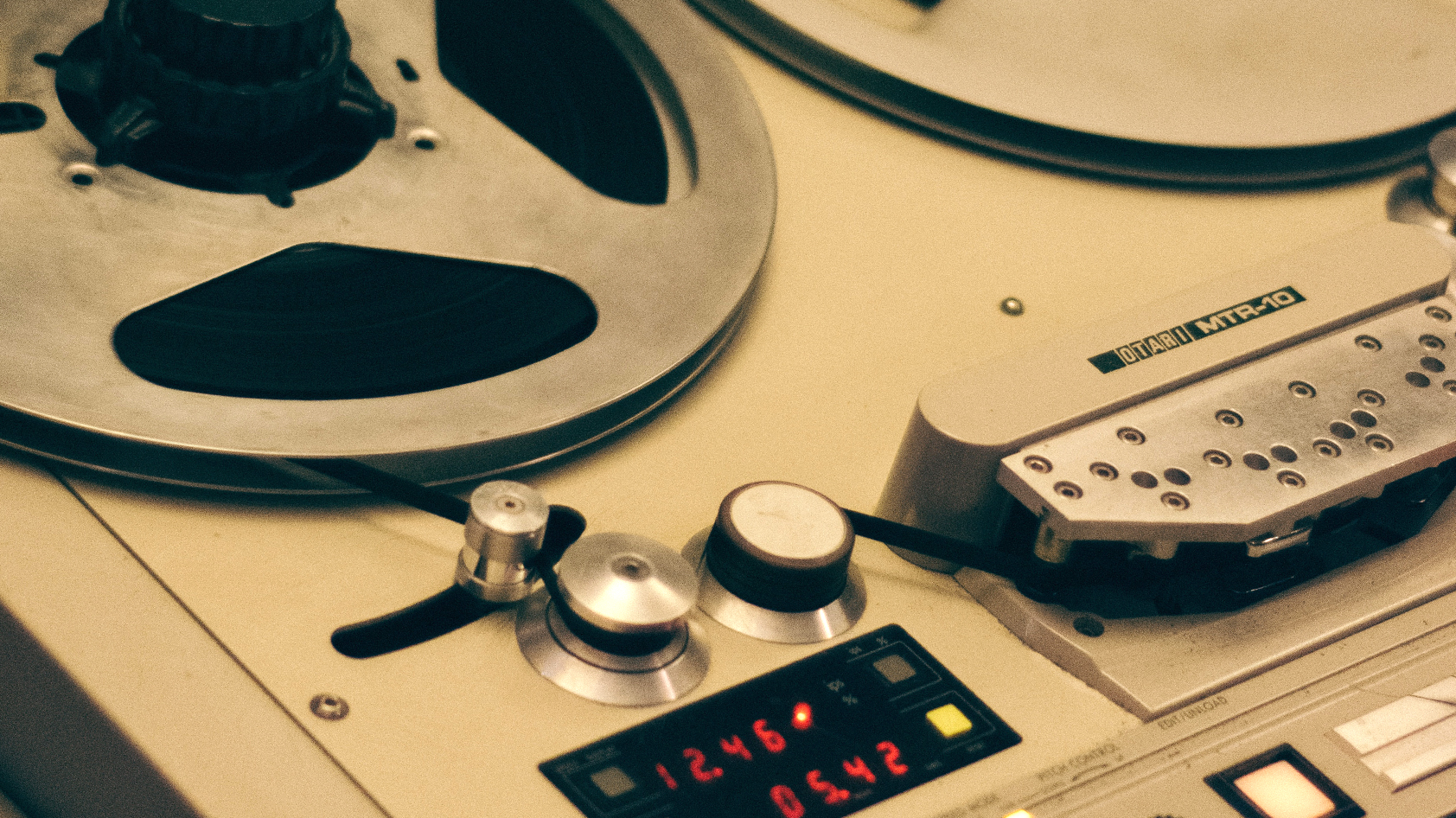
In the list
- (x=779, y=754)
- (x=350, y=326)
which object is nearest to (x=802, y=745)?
(x=779, y=754)

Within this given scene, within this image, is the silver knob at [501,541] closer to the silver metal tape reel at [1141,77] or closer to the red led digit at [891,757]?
the red led digit at [891,757]

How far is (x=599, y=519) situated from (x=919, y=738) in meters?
0.22

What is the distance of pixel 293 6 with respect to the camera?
84 cm

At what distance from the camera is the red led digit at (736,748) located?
69 centimetres

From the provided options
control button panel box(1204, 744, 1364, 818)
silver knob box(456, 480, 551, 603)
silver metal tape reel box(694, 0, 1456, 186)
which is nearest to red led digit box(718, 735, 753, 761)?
silver knob box(456, 480, 551, 603)

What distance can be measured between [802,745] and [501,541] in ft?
0.58

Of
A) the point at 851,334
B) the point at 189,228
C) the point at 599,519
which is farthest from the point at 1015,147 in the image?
the point at 189,228

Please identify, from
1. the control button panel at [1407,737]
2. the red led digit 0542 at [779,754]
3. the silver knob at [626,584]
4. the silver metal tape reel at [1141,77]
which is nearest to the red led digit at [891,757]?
the red led digit 0542 at [779,754]

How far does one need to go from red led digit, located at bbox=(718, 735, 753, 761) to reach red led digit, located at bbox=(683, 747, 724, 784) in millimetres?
11

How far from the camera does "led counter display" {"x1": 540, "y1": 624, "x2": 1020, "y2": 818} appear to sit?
26.4 inches

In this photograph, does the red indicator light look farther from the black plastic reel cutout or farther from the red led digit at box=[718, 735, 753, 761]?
the black plastic reel cutout

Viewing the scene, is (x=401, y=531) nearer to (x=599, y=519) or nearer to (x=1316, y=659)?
(x=599, y=519)

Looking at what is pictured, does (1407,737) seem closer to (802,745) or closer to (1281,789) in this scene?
(1281,789)

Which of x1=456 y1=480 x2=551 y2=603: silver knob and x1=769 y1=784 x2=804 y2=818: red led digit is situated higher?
x1=456 y1=480 x2=551 y2=603: silver knob
